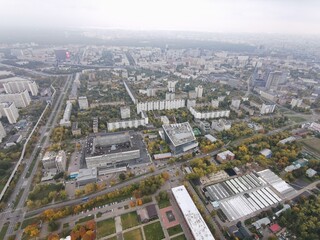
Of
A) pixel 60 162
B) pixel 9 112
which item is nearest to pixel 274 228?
pixel 60 162

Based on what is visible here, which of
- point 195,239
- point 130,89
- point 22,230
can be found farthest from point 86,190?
point 130,89

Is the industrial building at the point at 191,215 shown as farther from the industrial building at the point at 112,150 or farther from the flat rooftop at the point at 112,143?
the flat rooftop at the point at 112,143

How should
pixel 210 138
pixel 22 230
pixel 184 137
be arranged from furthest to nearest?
pixel 210 138
pixel 184 137
pixel 22 230

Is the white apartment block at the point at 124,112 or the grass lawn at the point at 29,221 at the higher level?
the white apartment block at the point at 124,112

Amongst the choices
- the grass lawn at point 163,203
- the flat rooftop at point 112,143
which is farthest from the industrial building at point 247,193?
the flat rooftop at point 112,143

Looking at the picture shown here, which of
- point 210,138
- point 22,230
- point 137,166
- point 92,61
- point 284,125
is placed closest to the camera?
point 22,230

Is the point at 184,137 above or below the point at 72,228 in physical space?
above

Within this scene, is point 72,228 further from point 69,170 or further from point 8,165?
point 8,165
